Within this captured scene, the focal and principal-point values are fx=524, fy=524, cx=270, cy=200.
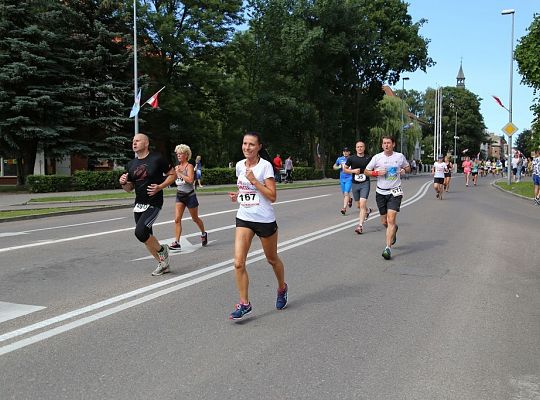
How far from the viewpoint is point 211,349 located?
419 cm

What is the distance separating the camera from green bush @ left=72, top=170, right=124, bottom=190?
25.3 metres

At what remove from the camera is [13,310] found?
5195 mm

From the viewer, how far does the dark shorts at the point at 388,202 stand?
8320mm

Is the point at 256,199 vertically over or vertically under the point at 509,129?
under

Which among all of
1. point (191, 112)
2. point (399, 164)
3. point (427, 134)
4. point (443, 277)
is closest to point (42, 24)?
point (191, 112)

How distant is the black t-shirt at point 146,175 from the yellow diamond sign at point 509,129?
95.7ft

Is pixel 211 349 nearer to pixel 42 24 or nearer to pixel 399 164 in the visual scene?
pixel 399 164

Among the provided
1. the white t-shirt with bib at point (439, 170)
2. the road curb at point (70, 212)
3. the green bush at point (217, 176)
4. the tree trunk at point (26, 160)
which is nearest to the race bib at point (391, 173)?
the road curb at point (70, 212)

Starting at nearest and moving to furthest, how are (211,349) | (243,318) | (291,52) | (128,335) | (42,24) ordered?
(211,349)
(128,335)
(243,318)
(42,24)
(291,52)

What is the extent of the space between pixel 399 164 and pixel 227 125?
33.8 m

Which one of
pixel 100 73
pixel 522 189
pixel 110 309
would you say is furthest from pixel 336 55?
pixel 110 309

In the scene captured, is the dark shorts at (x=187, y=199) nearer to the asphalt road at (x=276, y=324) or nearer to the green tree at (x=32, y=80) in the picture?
the asphalt road at (x=276, y=324)

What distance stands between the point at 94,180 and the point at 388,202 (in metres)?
20.2

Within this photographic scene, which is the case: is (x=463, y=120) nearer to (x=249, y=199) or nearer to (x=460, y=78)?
(x=460, y=78)
